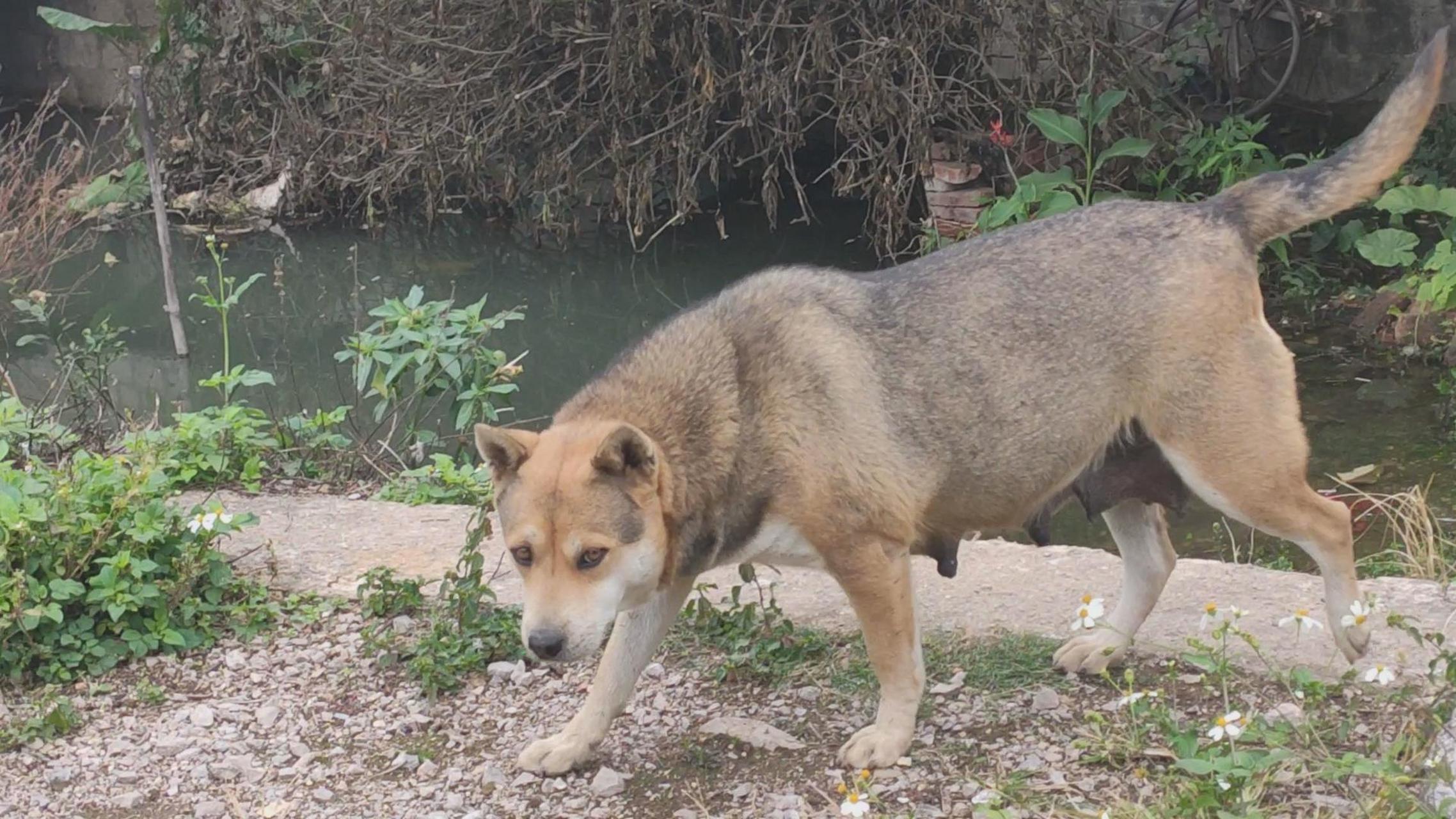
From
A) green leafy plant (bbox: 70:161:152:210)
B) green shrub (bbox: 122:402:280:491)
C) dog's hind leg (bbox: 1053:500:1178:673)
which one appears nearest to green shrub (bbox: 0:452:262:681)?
green shrub (bbox: 122:402:280:491)

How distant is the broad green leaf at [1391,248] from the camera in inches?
431

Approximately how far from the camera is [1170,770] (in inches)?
157

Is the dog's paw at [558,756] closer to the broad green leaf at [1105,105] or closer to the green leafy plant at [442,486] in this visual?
the green leafy plant at [442,486]

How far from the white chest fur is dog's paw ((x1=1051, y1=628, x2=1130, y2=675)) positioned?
1115 millimetres

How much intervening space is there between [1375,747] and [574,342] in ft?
28.0

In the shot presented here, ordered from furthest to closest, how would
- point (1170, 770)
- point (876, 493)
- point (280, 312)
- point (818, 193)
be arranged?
point (818, 193)
point (280, 312)
point (876, 493)
point (1170, 770)

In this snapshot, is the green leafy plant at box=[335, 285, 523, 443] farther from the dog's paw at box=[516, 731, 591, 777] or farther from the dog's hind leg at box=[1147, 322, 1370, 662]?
the dog's hind leg at box=[1147, 322, 1370, 662]

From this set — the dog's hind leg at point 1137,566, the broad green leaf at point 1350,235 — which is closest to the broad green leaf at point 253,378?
the dog's hind leg at point 1137,566

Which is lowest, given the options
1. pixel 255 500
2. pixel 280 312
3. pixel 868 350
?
pixel 280 312

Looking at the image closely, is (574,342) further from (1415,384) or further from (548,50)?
(1415,384)

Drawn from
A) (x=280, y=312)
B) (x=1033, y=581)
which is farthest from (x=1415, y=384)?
(x=280, y=312)

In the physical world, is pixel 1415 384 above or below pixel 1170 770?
below

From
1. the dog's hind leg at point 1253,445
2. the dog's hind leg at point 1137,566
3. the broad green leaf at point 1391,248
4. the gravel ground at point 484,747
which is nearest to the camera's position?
the gravel ground at point 484,747

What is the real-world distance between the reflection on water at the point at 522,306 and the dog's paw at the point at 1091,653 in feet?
9.29
